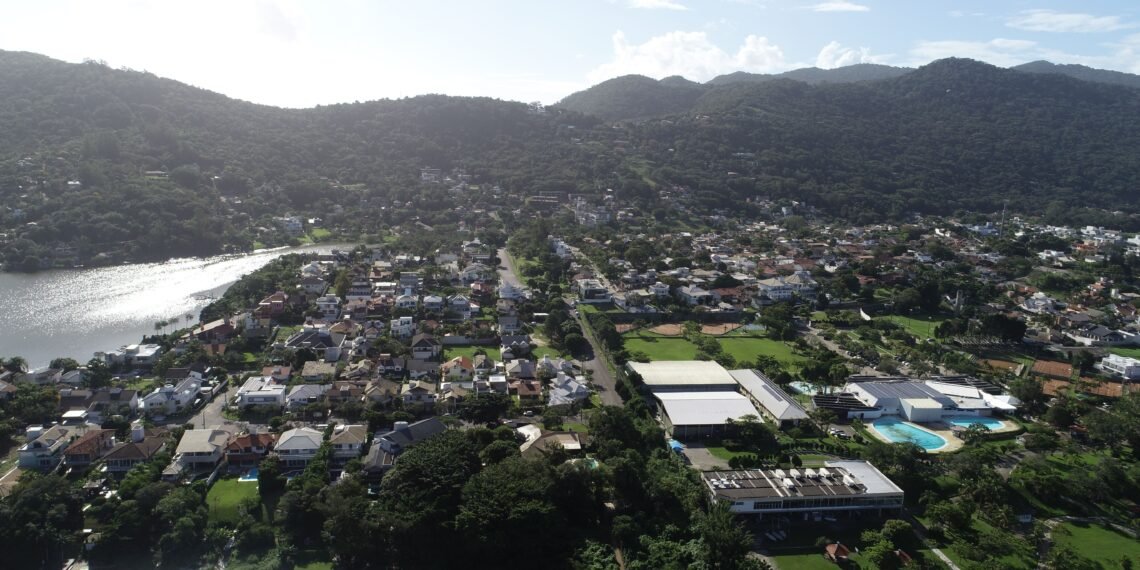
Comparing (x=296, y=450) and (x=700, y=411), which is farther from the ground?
(x=296, y=450)

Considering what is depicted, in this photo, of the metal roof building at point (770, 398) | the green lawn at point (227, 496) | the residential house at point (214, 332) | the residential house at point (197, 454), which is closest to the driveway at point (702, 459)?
the metal roof building at point (770, 398)

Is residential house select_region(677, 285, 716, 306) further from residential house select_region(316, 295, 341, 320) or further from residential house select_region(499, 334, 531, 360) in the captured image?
residential house select_region(316, 295, 341, 320)

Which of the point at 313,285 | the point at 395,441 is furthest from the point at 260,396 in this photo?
the point at 313,285

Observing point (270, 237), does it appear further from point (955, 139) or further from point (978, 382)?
point (955, 139)

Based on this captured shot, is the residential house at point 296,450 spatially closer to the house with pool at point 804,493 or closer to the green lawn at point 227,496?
the green lawn at point 227,496

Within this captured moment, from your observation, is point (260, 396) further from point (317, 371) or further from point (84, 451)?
point (84, 451)
